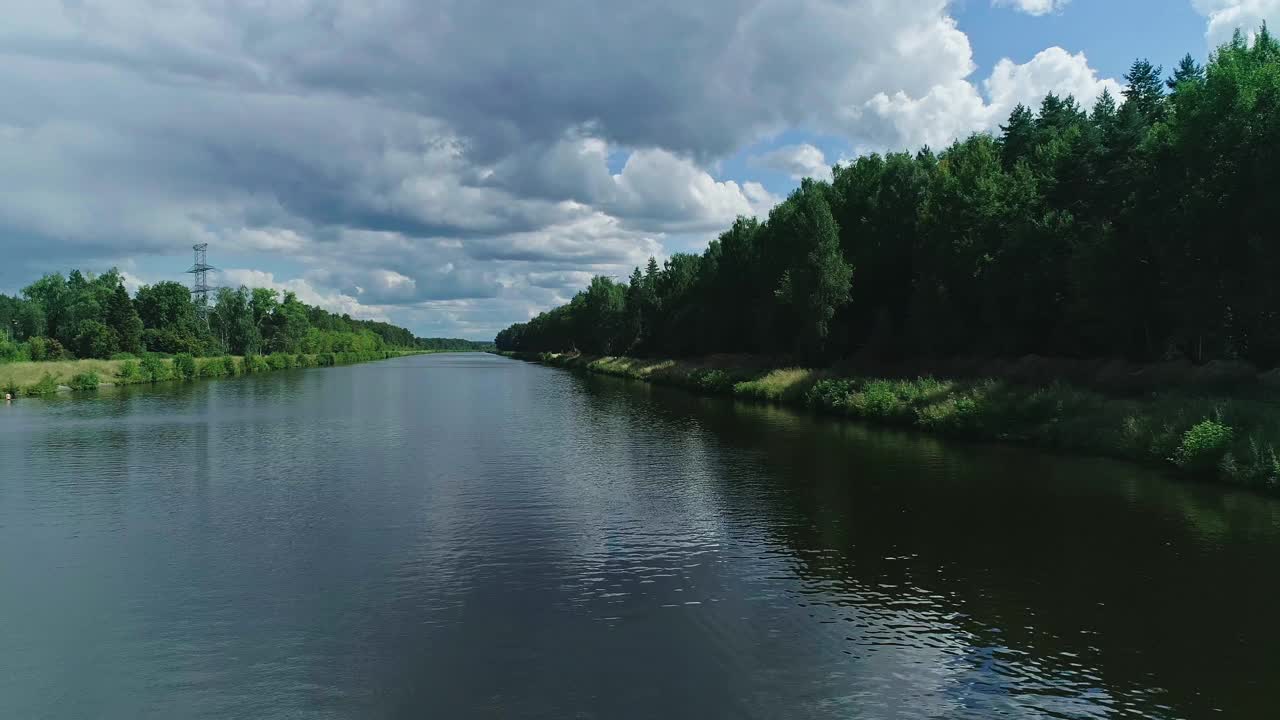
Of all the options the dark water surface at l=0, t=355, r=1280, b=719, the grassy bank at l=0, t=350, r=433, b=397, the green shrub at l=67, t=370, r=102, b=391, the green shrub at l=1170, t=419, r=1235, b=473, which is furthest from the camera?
the green shrub at l=67, t=370, r=102, b=391

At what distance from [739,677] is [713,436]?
26.0 m

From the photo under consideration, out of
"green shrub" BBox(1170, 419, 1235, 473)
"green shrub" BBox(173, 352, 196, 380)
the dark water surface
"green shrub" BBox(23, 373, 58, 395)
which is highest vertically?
"green shrub" BBox(173, 352, 196, 380)

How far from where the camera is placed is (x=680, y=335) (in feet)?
314

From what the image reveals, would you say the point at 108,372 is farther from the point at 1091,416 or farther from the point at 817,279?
the point at 1091,416

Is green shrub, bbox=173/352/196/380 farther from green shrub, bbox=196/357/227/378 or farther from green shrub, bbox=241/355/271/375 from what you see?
green shrub, bbox=241/355/271/375

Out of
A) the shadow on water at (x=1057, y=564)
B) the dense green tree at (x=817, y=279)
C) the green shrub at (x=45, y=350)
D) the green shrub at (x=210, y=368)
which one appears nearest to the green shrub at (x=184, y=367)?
the green shrub at (x=210, y=368)

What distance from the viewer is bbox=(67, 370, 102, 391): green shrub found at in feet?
240

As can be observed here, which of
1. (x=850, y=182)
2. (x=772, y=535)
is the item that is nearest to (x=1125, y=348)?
(x=772, y=535)

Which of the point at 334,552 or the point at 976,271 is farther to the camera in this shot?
the point at 976,271

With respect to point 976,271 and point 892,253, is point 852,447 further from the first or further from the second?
point 892,253

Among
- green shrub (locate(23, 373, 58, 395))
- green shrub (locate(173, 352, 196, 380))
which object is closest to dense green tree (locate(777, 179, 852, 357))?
green shrub (locate(23, 373, 58, 395))

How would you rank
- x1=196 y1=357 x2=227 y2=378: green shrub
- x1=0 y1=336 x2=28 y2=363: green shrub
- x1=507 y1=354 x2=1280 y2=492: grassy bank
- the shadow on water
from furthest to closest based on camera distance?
x1=196 y1=357 x2=227 y2=378: green shrub, x1=0 y1=336 x2=28 y2=363: green shrub, x1=507 y1=354 x2=1280 y2=492: grassy bank, the shadow on water

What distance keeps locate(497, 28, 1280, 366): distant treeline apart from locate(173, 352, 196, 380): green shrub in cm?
6586

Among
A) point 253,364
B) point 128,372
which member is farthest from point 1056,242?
point 253,364
